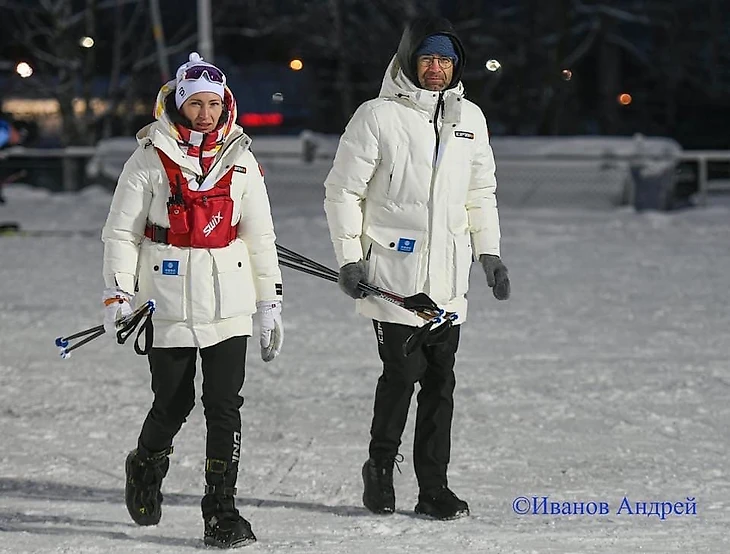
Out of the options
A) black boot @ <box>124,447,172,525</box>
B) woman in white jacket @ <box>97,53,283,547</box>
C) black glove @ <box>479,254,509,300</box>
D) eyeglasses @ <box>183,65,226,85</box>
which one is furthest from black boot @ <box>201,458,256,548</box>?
eyeglasses @ <box>183,65,226,85</box>

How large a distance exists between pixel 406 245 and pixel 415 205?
150 millimetres

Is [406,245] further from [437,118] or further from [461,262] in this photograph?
[437,118]

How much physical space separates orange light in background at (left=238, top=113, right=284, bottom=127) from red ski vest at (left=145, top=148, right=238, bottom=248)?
18.2m

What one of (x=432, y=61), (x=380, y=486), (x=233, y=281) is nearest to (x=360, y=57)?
(x=432, y=61)

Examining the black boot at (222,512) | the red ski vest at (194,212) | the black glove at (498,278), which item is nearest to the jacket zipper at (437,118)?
the black glove at (498,278)

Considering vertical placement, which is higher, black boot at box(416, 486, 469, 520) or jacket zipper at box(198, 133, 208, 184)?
jacket zipper at box(198, 133, 208, 184)

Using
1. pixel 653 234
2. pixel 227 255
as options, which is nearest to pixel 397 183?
pixel 227 255

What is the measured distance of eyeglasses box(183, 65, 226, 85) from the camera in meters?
4.60

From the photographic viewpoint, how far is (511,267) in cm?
1210

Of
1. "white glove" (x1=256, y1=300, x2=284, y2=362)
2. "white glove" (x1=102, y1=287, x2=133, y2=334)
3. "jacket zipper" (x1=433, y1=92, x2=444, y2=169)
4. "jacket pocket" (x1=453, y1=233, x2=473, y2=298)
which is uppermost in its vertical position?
"jacket zipper" (x1=433, y1=92, x2=444, y2=169)

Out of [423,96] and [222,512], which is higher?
[423,96]

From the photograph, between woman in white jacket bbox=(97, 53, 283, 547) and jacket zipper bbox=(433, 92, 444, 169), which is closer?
woman in white jacket bbox=(97, 53, 283, 547)

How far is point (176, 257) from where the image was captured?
4.58 m

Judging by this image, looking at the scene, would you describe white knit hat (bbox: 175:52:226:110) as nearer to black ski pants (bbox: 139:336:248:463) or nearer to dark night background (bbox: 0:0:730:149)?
black ski pants (bbox: 139:336:248:463)
